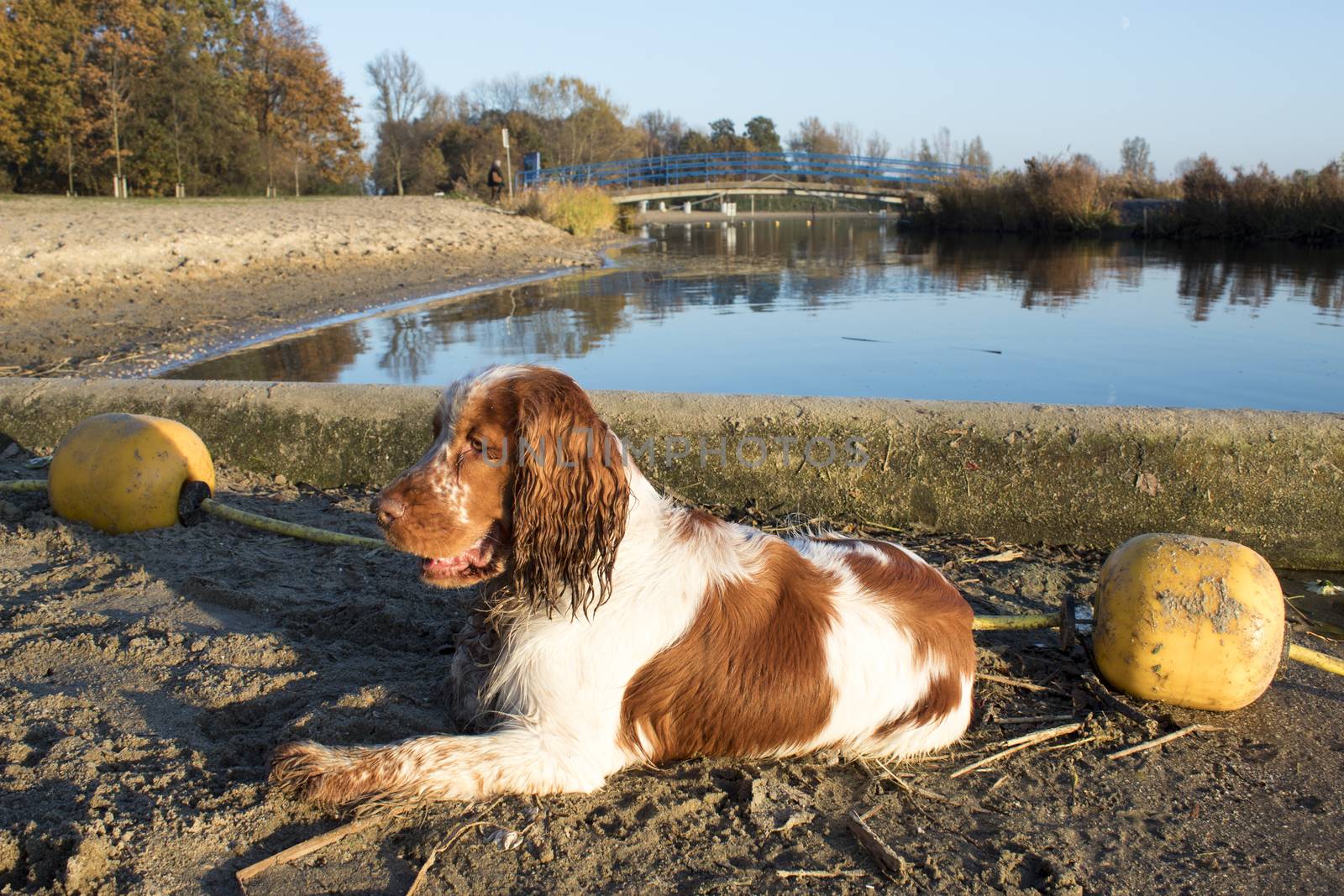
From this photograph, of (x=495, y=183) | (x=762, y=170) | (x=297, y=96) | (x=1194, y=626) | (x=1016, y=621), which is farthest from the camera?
(x=762, y=170)

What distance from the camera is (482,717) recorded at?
3166 millimetres

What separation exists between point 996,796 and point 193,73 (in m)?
49.6

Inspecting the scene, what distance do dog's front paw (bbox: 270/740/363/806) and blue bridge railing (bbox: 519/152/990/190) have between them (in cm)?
5711

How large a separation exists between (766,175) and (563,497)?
62732mm

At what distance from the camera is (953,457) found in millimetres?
5484

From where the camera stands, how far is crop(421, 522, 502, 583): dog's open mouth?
3088 millimetres

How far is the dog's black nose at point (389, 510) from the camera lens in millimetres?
2963

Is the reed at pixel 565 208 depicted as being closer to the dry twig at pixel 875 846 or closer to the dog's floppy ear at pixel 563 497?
the dog's floppy ear at pixel 563 497

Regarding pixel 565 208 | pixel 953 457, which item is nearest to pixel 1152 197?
pixel 565 208

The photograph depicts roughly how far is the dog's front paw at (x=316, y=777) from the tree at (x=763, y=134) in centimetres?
12162

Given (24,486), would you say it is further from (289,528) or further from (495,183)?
(495,183)

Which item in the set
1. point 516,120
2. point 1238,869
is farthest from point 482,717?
point 516,120

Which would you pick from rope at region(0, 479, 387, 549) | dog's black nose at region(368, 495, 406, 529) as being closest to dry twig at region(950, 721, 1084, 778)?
dog's black nose at region(368, 495, 406, 529)

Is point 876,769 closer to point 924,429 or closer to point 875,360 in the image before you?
point 924,429
